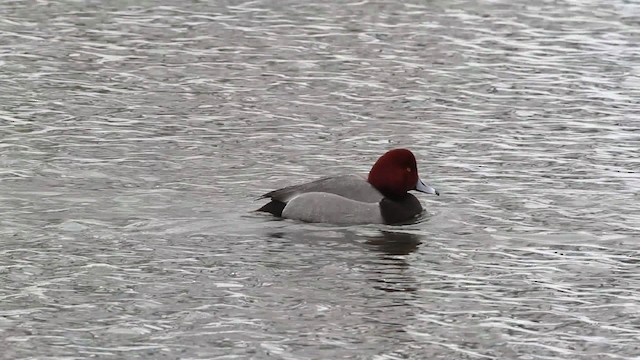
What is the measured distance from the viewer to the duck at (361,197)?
12.7 metres

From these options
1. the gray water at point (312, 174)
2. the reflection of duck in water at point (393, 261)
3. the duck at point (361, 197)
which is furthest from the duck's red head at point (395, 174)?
the reflection of duck in water at point (393, 261)

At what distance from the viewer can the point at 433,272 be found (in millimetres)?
11148

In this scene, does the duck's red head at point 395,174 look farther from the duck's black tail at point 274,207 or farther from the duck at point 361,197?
the duck's black tail at point 274,207

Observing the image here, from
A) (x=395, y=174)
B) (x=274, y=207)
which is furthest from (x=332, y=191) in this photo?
(x=395, y=174)

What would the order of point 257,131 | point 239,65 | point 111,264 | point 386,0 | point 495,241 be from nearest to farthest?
1. point 111,264
2. point 495,241
3. point 257,131
4. point 239,65
5. point 386,0

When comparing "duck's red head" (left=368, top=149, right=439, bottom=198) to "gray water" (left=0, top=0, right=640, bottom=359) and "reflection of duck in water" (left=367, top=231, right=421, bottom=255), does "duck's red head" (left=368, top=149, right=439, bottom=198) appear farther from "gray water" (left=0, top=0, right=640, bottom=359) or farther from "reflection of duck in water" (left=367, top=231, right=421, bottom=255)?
"reflection of duck in water" (left=367, top=231, right=421, bottom=255)

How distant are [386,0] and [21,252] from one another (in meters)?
12.4

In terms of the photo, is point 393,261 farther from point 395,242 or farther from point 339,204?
point 339,204

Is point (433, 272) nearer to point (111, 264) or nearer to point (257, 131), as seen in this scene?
point (111, 264)

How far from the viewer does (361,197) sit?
42.5 feet

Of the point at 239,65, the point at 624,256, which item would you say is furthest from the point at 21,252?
the point at 239,65

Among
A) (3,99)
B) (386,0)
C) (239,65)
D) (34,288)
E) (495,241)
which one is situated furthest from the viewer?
(386,0)

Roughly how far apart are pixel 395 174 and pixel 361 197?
1.18ft

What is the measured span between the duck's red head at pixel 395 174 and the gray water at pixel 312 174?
365mm
